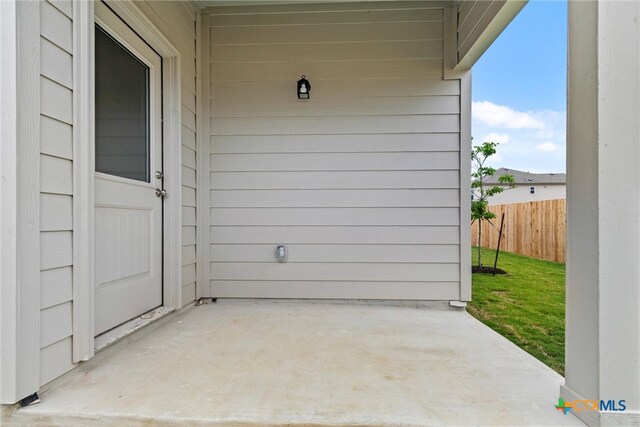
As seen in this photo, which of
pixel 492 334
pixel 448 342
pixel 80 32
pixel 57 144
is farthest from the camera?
pixel 492 334

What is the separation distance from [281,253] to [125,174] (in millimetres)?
1335

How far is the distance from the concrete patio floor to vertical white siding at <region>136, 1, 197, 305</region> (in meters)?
0.53

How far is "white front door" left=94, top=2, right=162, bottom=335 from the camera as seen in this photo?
1736mm

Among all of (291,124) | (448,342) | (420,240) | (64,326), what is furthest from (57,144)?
(420,240)

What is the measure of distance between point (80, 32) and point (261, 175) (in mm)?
1549

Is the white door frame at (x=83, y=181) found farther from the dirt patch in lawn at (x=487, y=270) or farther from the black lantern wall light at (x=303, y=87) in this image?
the dirt patch in lawn at (x=487, y=270)

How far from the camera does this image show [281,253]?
273 centimetres

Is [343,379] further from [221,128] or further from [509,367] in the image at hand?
[221,128]

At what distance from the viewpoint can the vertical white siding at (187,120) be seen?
2.42 metres

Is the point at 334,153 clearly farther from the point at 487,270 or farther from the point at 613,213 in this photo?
the point at 487,270

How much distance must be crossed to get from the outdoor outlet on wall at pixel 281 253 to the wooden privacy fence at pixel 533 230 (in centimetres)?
503

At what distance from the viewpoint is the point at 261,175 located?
278cm

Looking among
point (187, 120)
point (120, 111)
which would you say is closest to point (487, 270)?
point (187, 120)

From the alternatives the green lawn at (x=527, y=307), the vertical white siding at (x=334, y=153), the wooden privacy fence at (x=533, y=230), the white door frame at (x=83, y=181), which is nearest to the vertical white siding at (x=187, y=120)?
the vertical white siding at (x=334, y=153)
